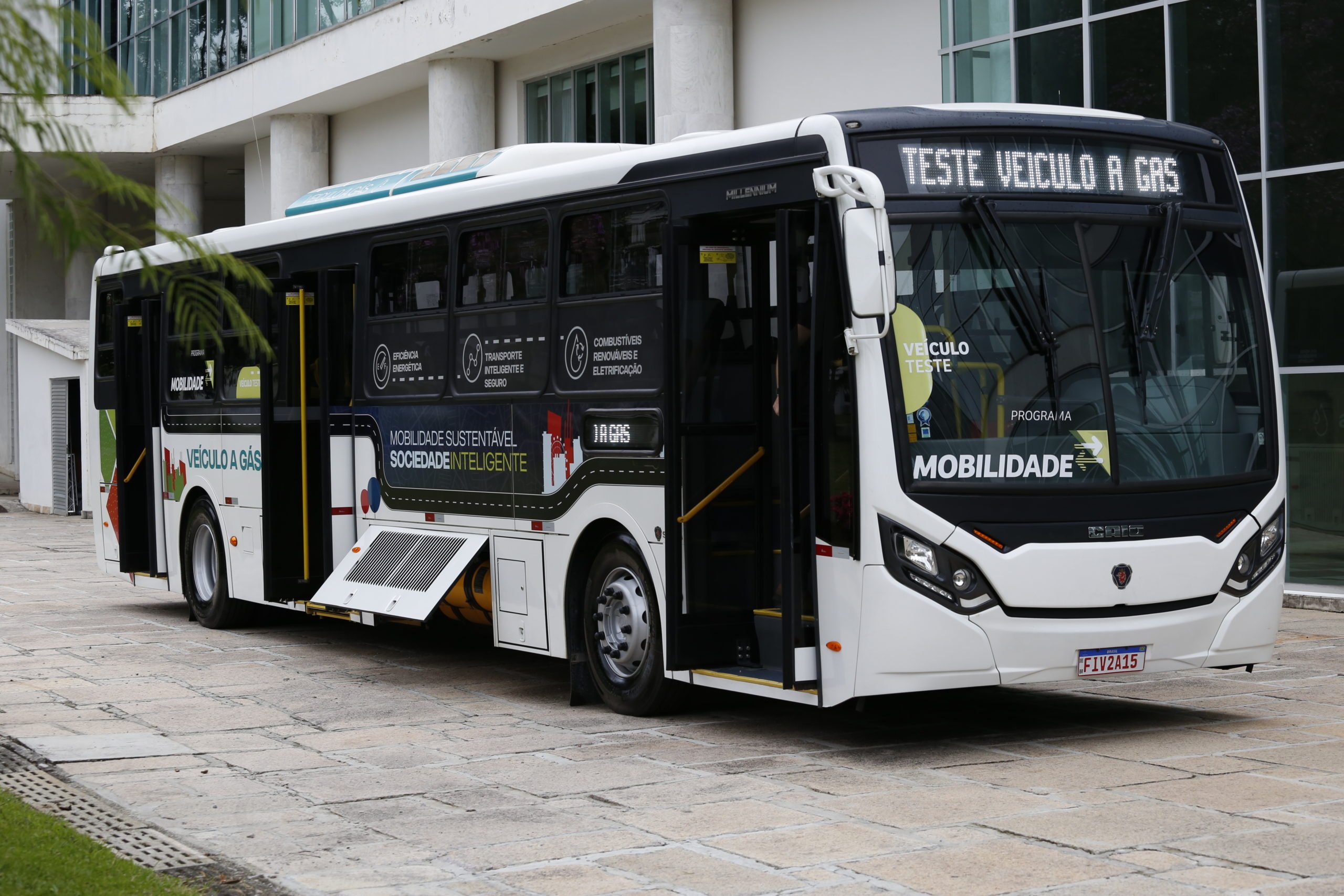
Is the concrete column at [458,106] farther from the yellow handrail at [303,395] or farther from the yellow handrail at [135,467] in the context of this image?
the yellow handrail at [303,395]

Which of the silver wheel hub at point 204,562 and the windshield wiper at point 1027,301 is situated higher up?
the windshield wiper at point 1027,301

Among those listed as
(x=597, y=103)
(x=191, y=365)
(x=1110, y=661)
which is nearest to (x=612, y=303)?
(x=1110, y=661)

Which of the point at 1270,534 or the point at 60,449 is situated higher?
the point at 60,449

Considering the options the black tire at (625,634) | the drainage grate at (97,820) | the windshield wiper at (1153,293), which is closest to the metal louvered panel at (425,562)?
the black tire at (625,634)

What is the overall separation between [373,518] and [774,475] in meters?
4.05

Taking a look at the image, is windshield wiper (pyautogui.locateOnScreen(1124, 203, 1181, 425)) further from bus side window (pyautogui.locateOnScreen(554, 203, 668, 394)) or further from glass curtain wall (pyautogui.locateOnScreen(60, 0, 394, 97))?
glass curtain wall (pyautogui.locateOnScreen(60, 0, 394, 97))

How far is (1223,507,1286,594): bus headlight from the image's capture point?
29.1 feet

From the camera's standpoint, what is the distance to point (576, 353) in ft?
33.3

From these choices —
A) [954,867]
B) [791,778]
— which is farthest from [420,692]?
[954,867]

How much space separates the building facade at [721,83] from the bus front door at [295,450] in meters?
1.70

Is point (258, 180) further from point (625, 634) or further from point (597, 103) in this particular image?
point (625, 634)

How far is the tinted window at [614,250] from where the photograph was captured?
9562mm

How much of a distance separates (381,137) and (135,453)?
1712 cm

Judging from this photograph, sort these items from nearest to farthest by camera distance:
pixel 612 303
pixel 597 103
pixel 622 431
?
pixel 622 431 → pixel 612 303 → pixel 597 103
